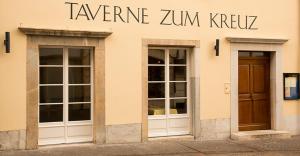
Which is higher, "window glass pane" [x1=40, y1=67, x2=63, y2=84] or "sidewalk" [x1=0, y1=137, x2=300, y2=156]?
"window glass pane" [x1=40, y1=67, x2=63, y2=84]

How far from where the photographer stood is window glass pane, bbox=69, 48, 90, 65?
9.64 metres

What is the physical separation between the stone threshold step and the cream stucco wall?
63 centimetres

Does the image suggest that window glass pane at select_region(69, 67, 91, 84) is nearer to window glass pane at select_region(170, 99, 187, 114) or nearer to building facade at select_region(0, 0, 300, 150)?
building facade at select_region(0, 0, 300, 150)

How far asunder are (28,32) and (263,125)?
654 cm

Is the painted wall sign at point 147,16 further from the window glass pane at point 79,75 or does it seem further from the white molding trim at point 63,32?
the window glass pane at point 79,75

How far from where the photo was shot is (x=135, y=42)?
1000cm

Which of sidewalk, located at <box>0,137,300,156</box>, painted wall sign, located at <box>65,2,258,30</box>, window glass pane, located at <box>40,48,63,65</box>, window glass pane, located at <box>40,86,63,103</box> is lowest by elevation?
sidewalk, located at <box>0,137,300,156</box>

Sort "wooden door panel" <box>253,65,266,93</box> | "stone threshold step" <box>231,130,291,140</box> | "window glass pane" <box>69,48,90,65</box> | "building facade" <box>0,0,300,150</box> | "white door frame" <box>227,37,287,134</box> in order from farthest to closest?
"wooden door panel" <box>253,65,266,93</box>, "white door frame" <box>227,37,287,134</box>, "stone threshold step" <box>231,130,291,140</box>, "window glass pane" <box>69,48,90,65</box>, "building facade" <box>0,0,300,150</box>

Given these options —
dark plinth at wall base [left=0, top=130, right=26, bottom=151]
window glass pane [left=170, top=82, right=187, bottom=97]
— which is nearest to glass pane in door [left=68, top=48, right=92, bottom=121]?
dark plinth at wall base [left=0, top=130, right=26, bottom=151]

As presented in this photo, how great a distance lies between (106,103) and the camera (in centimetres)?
967

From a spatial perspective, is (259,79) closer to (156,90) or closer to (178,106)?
(178,106)

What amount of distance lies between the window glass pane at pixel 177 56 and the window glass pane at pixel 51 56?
2707mm

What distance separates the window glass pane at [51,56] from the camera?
9.38m

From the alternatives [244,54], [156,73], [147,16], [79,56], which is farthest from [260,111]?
[79,56]
